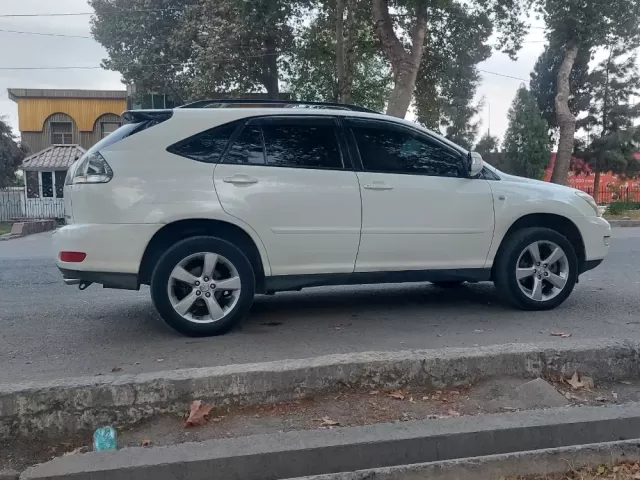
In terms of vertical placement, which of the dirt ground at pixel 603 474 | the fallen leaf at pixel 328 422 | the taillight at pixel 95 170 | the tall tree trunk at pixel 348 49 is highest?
the tall tree trunk at pixel 348 49

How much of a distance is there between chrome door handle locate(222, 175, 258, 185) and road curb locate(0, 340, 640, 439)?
158cm

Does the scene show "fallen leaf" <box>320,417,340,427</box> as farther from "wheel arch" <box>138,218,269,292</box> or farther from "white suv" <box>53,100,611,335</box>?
"wheel arch" <box>138,218,269,292</box>

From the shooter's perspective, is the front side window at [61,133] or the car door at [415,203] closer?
the car door at [415,203]

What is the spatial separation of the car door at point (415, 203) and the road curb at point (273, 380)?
135 centimetres

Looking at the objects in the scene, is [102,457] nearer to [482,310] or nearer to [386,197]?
[386,197]

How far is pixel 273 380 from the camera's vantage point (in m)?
3.52

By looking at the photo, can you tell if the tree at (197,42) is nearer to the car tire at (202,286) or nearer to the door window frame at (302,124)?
the door window frame at (302,124)

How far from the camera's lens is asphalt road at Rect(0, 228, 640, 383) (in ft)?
14.1

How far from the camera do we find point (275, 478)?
2.88 m

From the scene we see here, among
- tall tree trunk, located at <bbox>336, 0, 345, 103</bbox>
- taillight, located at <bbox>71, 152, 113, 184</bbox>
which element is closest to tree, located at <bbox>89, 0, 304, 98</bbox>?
tall tree trunk, located at <bbox>336, 0, 345, 103</bbox>

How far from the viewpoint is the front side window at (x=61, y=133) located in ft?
130

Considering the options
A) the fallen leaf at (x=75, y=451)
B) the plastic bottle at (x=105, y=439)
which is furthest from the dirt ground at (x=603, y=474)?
the fallen leaf at (x=75, y=451)

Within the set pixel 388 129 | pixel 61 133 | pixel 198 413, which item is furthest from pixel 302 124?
pixel 61 133

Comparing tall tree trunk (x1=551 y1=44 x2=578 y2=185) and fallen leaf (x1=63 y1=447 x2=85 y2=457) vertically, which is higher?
tall tree trunk (x1=551 y1=44 x2=578 y2=185)
